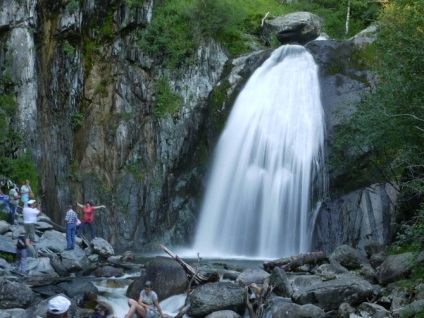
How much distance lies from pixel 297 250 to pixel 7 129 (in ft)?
40.5

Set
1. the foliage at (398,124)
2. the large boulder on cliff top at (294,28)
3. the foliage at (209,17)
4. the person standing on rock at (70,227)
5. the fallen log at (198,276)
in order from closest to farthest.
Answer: the foliage at (398,124)
the fallen log at (198,276)
the person standing on rock at (70,227)
the foliage at (209,17)
the large boulder on cliff top at (294,28)

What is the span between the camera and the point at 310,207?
20.0 meters

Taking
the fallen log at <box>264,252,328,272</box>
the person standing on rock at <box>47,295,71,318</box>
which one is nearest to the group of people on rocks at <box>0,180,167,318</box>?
the person standing on rock at <box>47,295,71,318</box>

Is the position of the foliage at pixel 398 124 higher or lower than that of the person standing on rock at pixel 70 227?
higher

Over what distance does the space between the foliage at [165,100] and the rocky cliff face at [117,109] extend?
167 millimetres

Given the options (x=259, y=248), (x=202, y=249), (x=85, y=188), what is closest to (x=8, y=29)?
(x=85, y=188)

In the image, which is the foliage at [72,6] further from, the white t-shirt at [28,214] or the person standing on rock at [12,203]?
the white t-shirt at [28,214]

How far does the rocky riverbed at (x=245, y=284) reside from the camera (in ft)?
38.5

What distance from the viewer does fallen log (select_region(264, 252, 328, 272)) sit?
1535cm

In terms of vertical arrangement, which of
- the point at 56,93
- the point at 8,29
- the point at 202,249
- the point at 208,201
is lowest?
the point at 202,249

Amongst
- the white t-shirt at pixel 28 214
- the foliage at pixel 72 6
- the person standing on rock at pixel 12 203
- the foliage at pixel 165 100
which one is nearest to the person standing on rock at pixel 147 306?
the white t-shirt at pixel 28 214

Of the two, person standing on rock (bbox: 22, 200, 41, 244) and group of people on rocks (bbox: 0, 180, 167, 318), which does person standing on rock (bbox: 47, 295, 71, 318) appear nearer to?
group of people on rocks (bbox: 0, 180, 167, 318)

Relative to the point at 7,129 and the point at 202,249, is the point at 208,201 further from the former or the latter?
the point at 7,129

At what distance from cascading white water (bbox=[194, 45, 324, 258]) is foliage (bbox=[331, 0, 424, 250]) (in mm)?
2354
